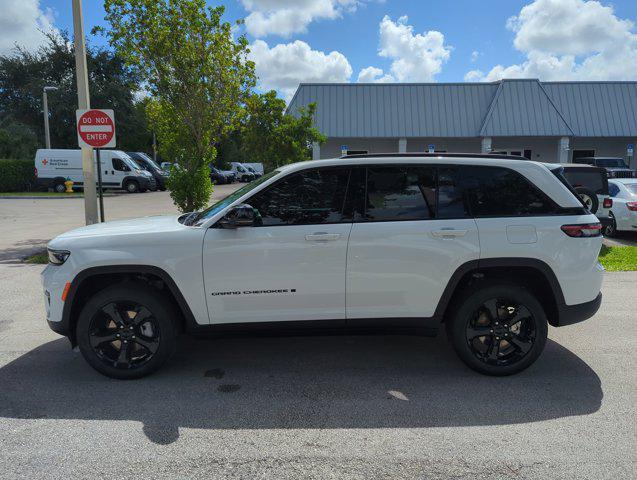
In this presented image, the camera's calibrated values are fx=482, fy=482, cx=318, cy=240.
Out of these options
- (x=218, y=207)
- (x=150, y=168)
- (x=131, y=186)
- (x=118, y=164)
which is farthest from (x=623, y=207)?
(x=150, y=168)

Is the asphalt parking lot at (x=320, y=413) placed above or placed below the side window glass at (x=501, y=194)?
below

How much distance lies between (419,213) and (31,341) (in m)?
4.11

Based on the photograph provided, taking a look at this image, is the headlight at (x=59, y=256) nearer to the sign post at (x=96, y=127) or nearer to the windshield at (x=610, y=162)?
the sign post at (x=96, y=127)

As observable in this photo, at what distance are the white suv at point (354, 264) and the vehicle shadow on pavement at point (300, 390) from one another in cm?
28

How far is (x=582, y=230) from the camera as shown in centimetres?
396

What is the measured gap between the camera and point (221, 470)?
2857 mm

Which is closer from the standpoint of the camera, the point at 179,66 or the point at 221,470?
the point at 221,470

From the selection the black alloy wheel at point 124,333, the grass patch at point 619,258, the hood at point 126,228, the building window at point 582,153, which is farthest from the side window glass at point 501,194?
the building window at point 582,153

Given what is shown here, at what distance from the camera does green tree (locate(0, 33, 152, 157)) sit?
37562mm

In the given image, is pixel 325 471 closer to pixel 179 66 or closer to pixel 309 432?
pixel 309 432

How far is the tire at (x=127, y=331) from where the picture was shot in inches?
154

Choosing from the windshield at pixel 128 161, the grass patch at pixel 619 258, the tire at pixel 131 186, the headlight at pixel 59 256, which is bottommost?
the grass patch at pixel 619 258

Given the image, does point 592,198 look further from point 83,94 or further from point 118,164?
point 118,164

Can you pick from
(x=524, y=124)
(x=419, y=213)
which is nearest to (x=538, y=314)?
(x=419, y=213)
